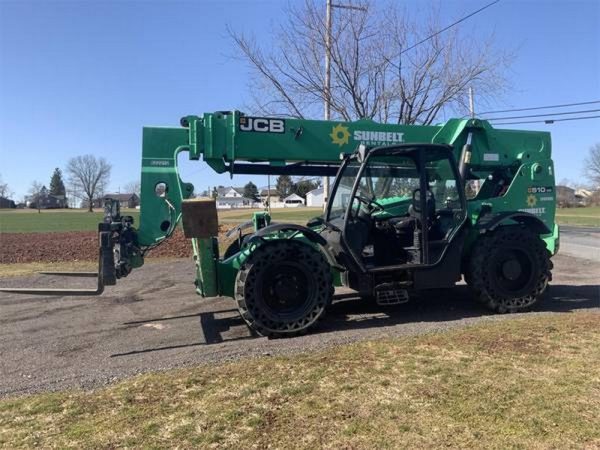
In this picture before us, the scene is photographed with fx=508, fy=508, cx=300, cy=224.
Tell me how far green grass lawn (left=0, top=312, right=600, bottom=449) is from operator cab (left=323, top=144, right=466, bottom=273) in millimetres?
1768

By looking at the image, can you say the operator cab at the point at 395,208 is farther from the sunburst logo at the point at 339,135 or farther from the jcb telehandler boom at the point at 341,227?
the sunburst logo at the point at 339,135

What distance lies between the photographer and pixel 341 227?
6785 mm

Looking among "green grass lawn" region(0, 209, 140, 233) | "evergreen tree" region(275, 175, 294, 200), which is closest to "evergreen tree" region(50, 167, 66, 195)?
"green grass lawn" region(0, 209, 140, 233)

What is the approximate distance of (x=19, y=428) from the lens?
382 cm

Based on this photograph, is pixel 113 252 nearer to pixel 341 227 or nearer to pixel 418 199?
pixel 341 227

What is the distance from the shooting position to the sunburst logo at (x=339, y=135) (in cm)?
743

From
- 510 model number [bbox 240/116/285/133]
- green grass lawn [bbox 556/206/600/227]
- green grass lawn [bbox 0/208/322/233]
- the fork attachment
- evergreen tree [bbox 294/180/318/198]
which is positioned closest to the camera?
the fork attachment

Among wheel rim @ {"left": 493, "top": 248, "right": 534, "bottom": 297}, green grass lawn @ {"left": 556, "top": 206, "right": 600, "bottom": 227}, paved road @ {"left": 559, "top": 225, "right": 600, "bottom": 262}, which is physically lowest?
paved road @ {"left": 559, "top": 225, "right": 600, "bottom": 262}

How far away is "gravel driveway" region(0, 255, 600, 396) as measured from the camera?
536 cm

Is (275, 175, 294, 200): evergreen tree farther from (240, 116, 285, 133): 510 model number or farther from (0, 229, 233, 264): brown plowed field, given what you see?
(0, 229, 233, 264): brown plowed field

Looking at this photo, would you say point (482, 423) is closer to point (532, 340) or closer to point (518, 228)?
point (532, 340)

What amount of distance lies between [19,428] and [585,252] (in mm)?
15315

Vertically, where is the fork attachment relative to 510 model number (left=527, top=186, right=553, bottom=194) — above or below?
below

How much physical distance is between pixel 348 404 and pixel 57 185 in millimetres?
142564
